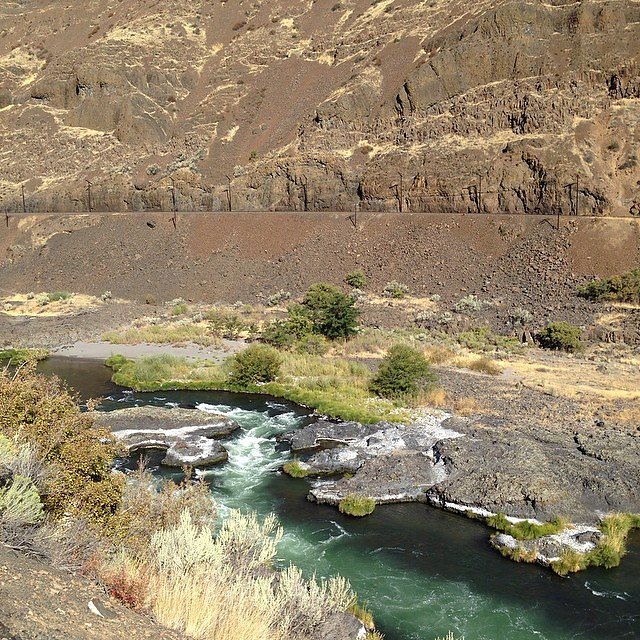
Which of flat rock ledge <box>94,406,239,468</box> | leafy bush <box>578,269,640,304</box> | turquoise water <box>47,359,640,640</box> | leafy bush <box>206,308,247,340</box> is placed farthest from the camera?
leafy bush <box>206,308,247,340</box>

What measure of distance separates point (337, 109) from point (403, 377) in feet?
137

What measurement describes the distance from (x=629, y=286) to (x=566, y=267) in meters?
5.21

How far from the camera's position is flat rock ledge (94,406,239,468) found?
71.7 ft

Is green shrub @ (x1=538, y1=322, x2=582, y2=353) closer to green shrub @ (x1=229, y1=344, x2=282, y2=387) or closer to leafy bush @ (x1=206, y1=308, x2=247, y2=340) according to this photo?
green shrub @ (x1=229, y1=344, x2=282, y2=387)

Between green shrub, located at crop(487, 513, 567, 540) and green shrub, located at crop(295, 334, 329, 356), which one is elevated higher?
green shrub, located at crop(295, 334, 329, 356)

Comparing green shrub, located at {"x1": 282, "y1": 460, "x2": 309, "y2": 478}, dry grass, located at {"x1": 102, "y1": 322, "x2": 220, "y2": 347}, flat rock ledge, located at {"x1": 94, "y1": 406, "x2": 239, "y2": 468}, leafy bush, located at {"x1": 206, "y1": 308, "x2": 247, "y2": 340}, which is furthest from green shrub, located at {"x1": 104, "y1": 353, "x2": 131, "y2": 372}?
green shrub, located at {"x1": 282, "y1": 460, "x2": 309, "y2": 478}

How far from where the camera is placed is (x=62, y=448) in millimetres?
11070

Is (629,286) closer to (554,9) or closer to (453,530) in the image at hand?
(453,530)

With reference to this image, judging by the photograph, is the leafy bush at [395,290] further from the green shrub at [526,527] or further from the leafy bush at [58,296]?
the green shrub at [526,527]

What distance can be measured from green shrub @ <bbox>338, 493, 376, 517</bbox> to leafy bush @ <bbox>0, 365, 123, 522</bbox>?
7.69m

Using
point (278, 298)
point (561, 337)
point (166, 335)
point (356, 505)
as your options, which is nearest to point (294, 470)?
point (356, 505)

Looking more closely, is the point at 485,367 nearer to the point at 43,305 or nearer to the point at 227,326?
the point at 227,326

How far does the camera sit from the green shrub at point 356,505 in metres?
17.9

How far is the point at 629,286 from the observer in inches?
1507
